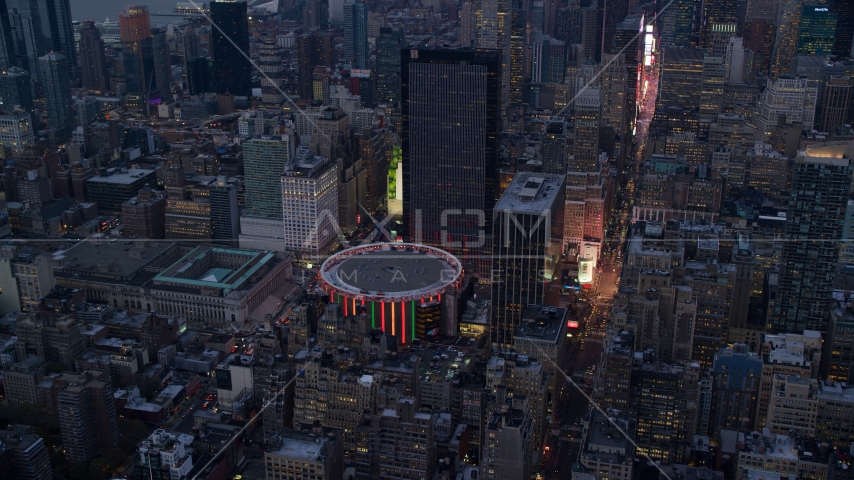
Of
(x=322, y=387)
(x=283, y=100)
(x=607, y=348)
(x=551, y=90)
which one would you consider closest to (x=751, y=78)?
(x=551, y=90)

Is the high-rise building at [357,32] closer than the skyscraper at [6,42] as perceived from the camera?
No

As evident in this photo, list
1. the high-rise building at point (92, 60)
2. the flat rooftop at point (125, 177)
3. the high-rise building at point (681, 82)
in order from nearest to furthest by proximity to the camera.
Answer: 1. the flat rooftop at point (125, 177)
2. the high-rise building at point (681, 82)
3. the high-rise building at point (92, 60)

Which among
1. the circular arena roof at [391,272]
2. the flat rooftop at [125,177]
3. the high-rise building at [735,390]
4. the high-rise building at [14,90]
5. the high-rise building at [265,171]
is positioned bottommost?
the high-rise building at [735,390]

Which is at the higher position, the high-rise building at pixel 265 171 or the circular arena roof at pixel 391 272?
the high-rise building at pixel 265 171

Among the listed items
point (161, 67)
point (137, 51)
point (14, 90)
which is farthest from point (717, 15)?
point (14, 90)

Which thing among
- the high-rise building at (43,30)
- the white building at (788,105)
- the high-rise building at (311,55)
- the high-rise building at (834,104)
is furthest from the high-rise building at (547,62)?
the high-rise building at (43,30)

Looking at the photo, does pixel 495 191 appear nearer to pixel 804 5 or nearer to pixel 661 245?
pixel 661 245

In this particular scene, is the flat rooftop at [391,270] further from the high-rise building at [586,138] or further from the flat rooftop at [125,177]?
the flat rooftop at [125,177]

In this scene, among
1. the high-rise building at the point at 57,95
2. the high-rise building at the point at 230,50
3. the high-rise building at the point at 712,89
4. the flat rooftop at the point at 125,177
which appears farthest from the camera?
the high-rise building at the point at 230,50
